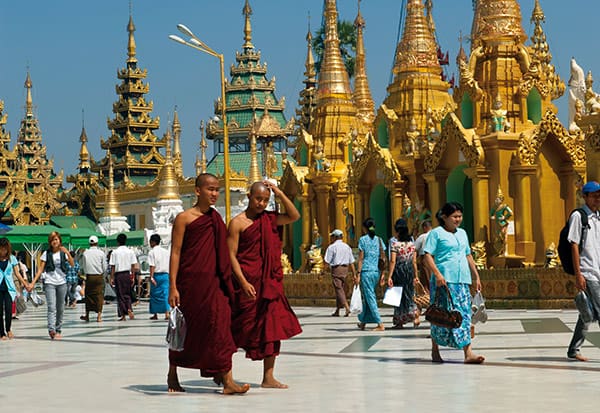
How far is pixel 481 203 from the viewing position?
25.5 meters

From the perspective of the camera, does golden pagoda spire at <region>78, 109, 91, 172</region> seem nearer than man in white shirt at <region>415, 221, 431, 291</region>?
No

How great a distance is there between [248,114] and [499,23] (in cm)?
4770

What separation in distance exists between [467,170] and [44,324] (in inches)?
385

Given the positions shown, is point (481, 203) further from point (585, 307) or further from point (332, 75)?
point (585, 307)

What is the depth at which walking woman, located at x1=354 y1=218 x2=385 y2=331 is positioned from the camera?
1695 centimetres

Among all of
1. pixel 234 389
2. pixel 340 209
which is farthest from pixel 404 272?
pixel 340 209

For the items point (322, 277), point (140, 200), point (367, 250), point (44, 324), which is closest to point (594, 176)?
point (367, 250)

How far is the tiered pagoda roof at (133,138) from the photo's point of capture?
243ft

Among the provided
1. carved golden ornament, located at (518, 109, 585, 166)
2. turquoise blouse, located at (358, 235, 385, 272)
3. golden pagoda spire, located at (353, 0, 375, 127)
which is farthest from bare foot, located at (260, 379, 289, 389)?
golden pagoda spire, located at (353, 0, 375, 127)

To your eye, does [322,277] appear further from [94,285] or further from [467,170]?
[94,285]

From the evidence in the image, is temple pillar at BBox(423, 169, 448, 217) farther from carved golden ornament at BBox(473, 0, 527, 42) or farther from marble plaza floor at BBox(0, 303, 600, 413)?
marble plaza floor at BBox(0, 303, 600, 413)

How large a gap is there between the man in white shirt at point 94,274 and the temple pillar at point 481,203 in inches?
327

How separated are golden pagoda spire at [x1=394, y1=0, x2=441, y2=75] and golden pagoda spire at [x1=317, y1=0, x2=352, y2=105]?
4440mm

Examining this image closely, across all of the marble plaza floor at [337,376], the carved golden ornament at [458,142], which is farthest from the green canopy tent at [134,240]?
the marble plaza floor at [337,376]
